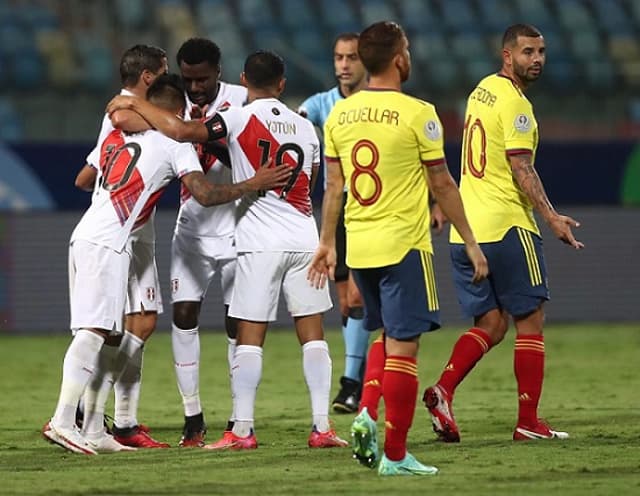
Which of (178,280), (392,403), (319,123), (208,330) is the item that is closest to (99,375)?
(178,280)

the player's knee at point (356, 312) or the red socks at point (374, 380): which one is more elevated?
the player's knee at point (356, 312)

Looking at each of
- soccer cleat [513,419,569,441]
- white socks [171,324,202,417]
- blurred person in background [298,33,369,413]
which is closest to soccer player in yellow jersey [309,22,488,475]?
soccer cleat [513,419,569,441]

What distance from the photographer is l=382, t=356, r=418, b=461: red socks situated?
6.32 metres

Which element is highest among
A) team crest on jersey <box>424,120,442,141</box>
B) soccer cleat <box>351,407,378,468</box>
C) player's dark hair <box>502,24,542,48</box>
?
player's dark hair <box>502,24,542,48</box>

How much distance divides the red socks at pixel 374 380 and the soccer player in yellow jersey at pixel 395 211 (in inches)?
15.0

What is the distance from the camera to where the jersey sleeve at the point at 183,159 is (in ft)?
24.4

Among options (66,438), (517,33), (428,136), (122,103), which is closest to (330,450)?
(66,438)

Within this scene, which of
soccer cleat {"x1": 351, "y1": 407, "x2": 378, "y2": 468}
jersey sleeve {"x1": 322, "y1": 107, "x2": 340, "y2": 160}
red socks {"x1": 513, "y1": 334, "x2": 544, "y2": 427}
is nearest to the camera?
soccer cleat {"x1": 351, "y1": 407, "x2": 378, "y2": 468}

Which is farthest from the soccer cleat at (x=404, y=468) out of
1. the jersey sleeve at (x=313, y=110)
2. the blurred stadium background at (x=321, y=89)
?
the blurred stadium background at (x=321, y=89)

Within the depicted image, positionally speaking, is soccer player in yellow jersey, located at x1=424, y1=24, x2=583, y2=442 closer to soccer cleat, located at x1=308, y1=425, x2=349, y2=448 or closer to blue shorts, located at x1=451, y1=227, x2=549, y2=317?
blue shorts, located at x1=451, y1=227, x2=549, y2=317

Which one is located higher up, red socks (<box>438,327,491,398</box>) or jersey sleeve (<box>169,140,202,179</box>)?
jersey sleeve (<box>169,140,202,179</box>)

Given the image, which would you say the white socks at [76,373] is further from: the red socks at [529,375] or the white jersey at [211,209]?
the red socks at [529,375]

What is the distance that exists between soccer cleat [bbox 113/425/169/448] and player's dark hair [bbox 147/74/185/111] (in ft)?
5.61

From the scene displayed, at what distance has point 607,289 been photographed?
15750 mm
